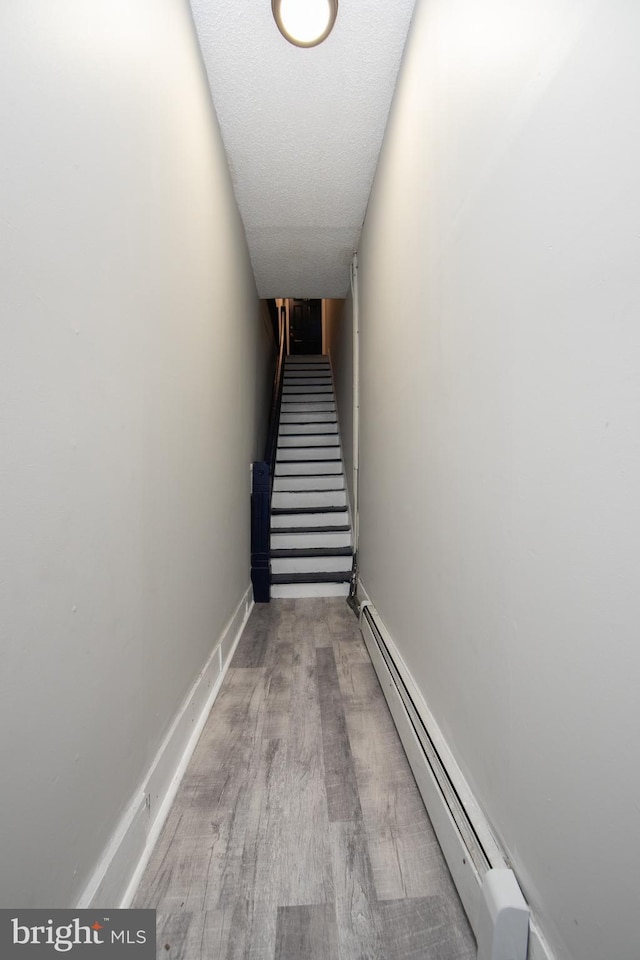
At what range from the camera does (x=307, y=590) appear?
3805 millimetres

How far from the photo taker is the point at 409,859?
1.17m

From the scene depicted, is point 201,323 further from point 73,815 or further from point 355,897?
point 355,897

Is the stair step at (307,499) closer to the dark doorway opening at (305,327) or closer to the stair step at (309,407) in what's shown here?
the stair step at (309,407)

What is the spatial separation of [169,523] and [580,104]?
1.42 metres

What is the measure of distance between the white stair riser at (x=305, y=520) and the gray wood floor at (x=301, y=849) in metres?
2.45

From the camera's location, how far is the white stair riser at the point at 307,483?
193 inches

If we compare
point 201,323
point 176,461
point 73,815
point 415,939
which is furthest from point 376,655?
point 201,323

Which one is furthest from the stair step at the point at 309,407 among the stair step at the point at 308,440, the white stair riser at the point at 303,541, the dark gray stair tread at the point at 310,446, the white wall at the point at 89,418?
the white wall at the point at 89,418

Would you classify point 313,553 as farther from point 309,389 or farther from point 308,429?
point 309,389

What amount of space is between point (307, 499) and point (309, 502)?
0.04m

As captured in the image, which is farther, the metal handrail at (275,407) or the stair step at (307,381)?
the stair step at (307,381)

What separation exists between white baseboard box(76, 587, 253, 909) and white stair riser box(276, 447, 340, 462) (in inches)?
140

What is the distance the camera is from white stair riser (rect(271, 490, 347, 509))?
4.73 meters

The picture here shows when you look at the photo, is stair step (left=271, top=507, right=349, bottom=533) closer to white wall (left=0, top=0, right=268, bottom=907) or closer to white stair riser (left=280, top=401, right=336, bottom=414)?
white stair riser (left=280, top=401, right=336, bottom=414)
